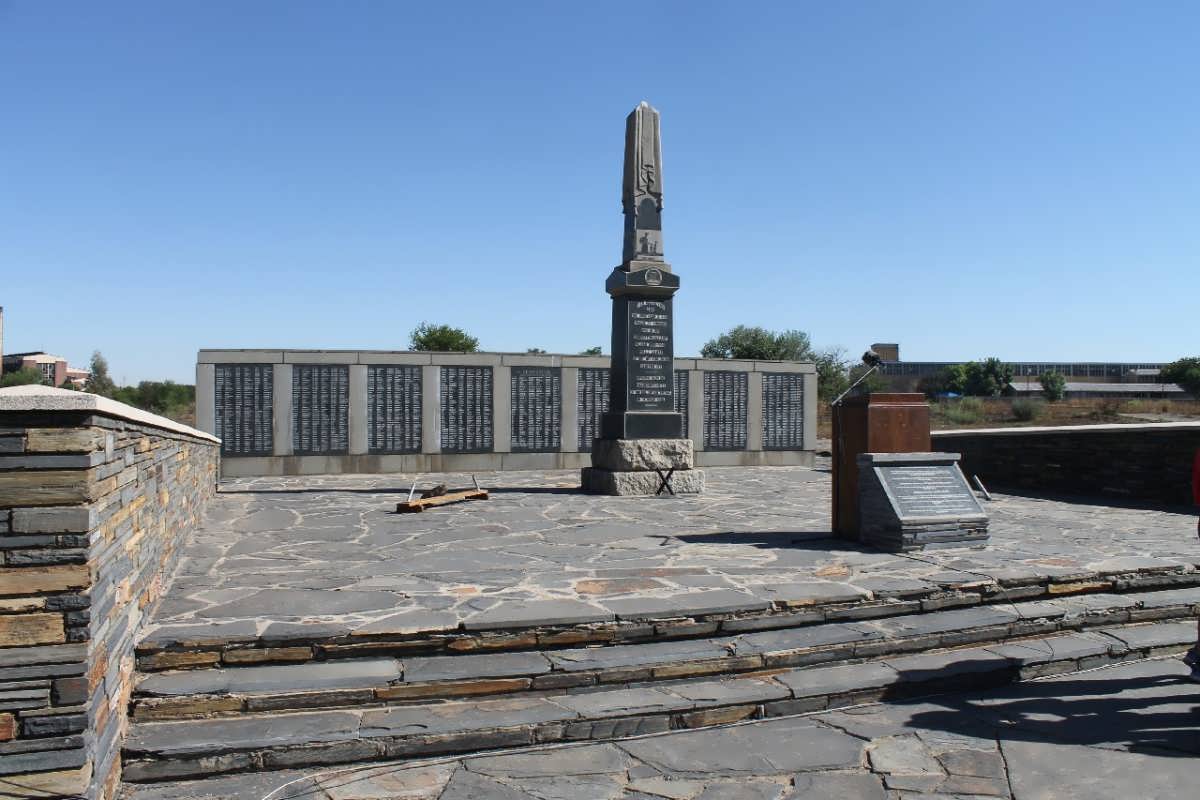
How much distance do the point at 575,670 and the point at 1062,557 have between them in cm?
407

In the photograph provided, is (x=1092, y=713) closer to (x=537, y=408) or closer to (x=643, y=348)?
(x=643, y=348)

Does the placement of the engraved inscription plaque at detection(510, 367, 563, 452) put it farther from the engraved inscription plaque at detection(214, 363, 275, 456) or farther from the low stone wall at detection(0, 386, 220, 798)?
the low stone wall at detection(0, 386, 220, 798)

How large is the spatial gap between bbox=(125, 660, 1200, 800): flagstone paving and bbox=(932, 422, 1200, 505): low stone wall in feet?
24.7

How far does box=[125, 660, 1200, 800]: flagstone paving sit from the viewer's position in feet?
10.8

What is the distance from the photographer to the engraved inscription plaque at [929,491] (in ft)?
22.0

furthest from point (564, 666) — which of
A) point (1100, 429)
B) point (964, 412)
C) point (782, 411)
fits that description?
point (964, 412)

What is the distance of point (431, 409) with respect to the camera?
1515 centimetres

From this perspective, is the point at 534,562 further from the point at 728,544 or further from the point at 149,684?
the point at 149,684

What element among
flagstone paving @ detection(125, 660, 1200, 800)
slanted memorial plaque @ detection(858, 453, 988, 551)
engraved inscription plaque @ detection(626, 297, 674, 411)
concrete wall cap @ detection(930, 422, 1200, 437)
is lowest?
flagstone paving @ detection(125, 660, 1200, 800)

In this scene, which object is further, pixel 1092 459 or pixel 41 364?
pixel 41 364

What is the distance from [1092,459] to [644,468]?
238 inches

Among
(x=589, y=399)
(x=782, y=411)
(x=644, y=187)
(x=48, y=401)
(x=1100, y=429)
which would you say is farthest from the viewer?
(x=782, y=411)

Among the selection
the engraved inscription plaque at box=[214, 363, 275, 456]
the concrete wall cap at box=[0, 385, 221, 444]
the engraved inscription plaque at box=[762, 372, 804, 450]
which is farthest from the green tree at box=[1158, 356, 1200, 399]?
the concrete wall cap at box=[0, 385, 221, 444]

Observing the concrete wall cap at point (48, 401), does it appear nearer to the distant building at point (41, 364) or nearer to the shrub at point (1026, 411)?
the shrub at point (1026, 411)
